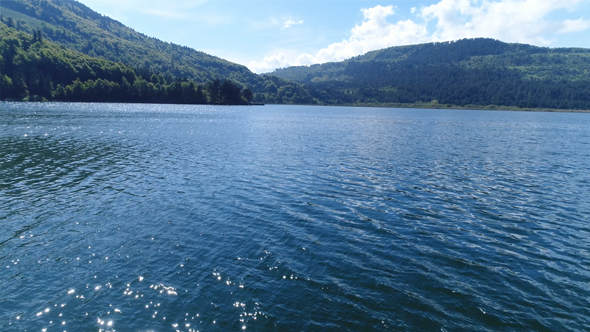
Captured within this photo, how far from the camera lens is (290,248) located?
2102 centimetres

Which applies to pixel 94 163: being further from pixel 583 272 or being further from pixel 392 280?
pixel 583 272

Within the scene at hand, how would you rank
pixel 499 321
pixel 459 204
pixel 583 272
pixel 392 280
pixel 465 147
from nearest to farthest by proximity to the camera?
1. pixel 499 321
2. pixel 392 280
3. pixel 583 272
4. pixel 459 204
5. pixel 465 147

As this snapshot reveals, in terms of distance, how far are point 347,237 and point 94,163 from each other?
39.3 metres

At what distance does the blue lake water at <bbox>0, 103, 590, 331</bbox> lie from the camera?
1454 centimetres

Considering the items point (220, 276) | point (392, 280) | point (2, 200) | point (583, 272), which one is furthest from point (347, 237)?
point (2, 200)

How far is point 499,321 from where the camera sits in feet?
47.2

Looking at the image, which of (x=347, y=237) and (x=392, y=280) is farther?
(x=347, y=237)

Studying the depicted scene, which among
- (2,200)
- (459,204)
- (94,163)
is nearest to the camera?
(2,200)

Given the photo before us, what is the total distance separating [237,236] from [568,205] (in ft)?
101

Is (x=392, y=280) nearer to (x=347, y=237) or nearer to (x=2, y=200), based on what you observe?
(x=347, y=237)

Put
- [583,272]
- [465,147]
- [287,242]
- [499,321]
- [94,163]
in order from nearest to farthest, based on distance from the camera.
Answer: [499,321], [583,272], [287,242], [94,163], [465,147]

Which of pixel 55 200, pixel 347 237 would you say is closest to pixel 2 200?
pixel 55 200

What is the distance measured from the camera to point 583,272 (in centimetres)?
1875

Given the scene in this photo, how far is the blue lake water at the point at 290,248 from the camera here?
14539mm
